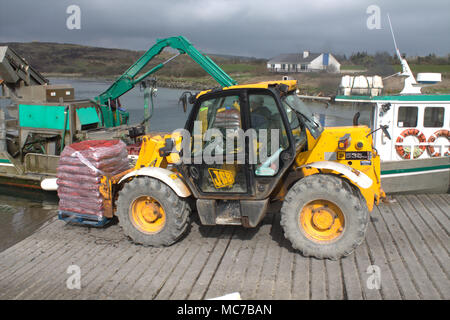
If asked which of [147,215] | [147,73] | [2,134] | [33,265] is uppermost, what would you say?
[147,73]

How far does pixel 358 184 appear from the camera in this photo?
496 cm

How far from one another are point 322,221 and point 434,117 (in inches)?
207

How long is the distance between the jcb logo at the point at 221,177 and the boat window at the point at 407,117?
5.45 m

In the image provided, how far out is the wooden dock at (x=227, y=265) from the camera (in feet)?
14.8

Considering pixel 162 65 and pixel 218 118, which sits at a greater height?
pixel 162 65

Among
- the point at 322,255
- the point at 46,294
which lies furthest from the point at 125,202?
the point at 322,255

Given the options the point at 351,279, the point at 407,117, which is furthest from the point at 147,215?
the point at 407,117

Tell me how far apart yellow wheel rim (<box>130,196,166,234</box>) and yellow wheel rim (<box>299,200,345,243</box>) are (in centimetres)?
197

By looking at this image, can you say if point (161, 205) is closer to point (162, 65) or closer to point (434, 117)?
point (434, 117)

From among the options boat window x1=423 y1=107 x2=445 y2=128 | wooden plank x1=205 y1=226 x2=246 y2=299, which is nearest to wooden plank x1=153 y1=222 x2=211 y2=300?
wooden plank x1=205 y1=226 x2=246 y2=299

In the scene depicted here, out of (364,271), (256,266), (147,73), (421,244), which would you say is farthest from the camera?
(147,73)

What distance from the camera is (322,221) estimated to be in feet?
16.9

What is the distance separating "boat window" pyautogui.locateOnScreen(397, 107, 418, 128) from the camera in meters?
8.92
